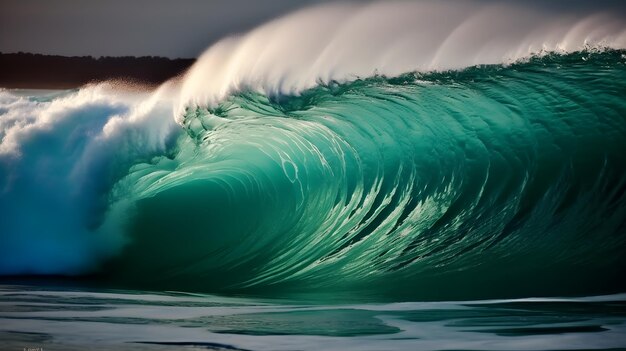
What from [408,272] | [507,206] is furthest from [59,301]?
[507,206]

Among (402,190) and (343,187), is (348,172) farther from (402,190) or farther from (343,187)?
(402,190)

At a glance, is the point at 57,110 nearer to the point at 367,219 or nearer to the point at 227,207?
the point at 227,207

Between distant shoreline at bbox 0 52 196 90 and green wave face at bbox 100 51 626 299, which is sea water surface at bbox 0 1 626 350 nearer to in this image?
green wave face at bbox 100 51 626 299

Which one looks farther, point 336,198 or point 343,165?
point 343,165

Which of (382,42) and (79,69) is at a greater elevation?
(79,69)

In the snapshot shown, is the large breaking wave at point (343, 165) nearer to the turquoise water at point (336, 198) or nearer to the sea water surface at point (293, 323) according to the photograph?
the turquoise water at point (336, 198)

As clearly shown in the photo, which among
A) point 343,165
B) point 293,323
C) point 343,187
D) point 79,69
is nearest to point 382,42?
point 343,165

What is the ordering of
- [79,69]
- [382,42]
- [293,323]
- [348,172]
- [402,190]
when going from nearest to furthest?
[293,323] < [402,190] < [348,172] < [382,42] < [79,69]

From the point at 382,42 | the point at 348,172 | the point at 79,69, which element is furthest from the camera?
the point at 79,69
